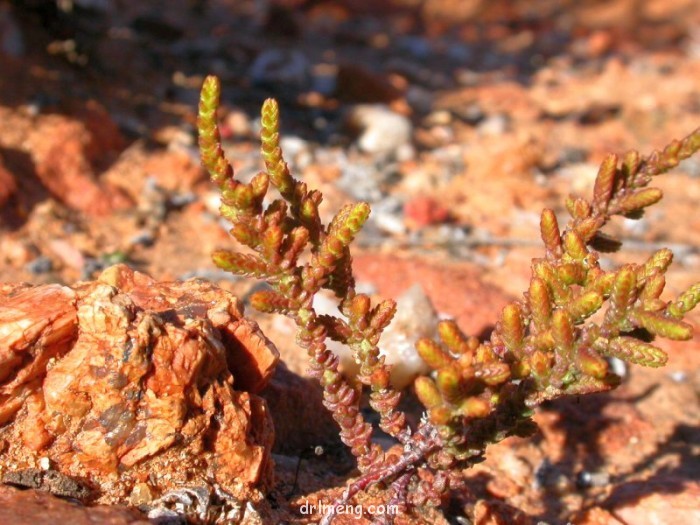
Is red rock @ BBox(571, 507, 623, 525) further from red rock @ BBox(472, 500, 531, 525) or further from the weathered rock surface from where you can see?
the weathered rock surface

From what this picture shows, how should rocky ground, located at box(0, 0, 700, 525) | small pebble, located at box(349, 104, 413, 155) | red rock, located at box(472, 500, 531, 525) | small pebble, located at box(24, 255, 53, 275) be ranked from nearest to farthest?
red rock, located at box(472, 500, 531, 525)
rocky ground, located at box(0, 0, 700, 525)
small pebble, located at box(24, 255, 53, 275)
small pebble, located at box(349, 104, 413, 155)

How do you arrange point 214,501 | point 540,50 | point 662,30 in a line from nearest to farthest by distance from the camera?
point 214,501 → point 540,50 → point 662,30

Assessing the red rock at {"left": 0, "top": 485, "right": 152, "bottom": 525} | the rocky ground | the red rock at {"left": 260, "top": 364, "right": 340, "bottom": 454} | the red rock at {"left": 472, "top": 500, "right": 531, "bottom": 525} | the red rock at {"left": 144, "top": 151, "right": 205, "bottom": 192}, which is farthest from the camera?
the red rock at {"left": 144, "top": 151, "right": 205, "bottom": 192}

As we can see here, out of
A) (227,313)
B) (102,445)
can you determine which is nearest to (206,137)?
(227,313)

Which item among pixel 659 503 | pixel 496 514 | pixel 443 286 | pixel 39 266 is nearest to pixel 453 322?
pixel 496 514

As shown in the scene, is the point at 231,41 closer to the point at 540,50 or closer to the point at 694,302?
the point at 540,50

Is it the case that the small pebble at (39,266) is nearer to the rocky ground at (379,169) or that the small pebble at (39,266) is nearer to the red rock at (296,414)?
the rocky ground at (379,169)

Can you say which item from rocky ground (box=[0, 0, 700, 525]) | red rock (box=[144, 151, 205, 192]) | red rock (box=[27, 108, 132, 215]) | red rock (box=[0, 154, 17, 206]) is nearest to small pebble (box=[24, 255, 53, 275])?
rocky ground (box=[0, 0, 700, 525])
